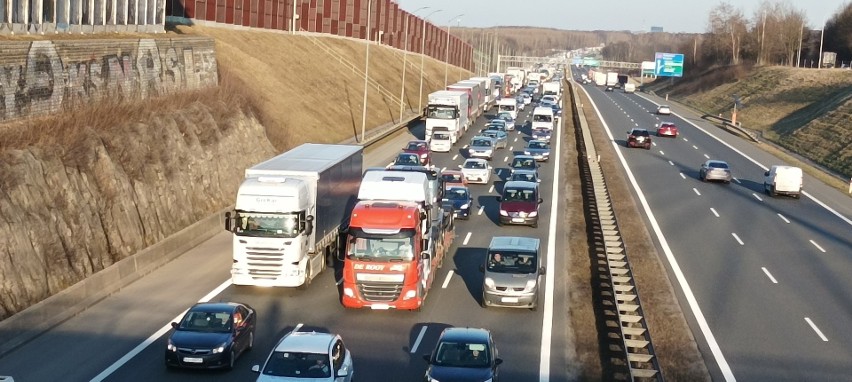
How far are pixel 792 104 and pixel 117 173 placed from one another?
85.8 m

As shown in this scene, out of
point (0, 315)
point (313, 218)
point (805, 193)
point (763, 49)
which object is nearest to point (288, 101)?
point (805, 193)

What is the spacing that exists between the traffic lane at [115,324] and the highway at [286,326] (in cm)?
3

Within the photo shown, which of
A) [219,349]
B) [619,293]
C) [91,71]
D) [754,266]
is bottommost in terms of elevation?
[619,293]

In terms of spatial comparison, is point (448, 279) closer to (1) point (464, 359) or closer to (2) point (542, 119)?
(1) point (464, 359)

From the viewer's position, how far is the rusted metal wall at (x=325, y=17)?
3204 inches

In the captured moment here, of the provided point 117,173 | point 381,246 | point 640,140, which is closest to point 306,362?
point 381,246

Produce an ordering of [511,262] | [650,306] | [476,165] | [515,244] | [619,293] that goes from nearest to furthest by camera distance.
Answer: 1. [511,262]
2. [650,306]
3. [515,244]
4. [619,293]
5. [476,165]

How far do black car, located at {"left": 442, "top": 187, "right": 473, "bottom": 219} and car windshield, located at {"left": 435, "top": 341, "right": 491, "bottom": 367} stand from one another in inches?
822

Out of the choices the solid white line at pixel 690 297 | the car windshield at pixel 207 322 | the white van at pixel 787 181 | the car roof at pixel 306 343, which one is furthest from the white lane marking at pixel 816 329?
the white van at pixel 787 181

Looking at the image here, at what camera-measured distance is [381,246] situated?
1075 inches

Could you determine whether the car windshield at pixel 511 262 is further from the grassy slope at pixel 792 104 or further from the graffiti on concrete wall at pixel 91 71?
the grassy slope at pixel 792 104

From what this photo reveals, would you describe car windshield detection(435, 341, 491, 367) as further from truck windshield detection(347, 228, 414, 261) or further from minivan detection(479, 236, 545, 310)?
minivan detection(479, 236, 545, 310)

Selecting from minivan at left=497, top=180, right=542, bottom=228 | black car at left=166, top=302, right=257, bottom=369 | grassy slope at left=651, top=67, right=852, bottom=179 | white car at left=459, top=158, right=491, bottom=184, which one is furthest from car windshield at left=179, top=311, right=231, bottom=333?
grassy slope at left=651, top=67, right=852, bottom=179

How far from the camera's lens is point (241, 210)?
94.0ft
